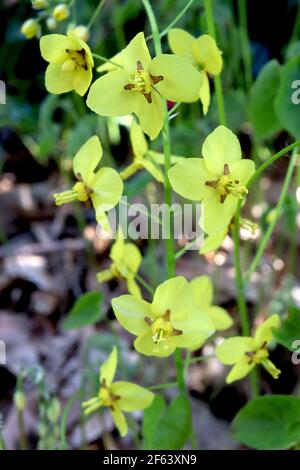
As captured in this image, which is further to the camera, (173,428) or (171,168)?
(173,428)

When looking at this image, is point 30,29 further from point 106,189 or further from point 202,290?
point 202,290

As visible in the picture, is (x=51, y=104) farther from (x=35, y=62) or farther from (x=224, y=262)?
(x=35, y=62)

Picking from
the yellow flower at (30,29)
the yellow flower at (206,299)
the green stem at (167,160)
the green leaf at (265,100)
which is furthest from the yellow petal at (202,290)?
the yellow flower at (30,29)

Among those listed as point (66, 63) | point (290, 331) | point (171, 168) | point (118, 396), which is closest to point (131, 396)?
point (118, 396)

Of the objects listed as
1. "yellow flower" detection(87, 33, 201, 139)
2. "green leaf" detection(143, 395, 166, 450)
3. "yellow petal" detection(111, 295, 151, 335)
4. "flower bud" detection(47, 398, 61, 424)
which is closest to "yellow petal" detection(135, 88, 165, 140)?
"yellow flower" detection(87, 33, 201, 139)

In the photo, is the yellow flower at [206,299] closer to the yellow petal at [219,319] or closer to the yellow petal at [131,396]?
the yellow petal at [219,319]

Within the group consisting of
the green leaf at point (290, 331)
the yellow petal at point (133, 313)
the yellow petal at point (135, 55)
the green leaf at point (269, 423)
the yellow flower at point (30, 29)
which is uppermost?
the yellow petal at point (135, 55)

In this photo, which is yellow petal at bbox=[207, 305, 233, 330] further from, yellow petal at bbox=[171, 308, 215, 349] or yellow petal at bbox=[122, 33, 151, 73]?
yellow petal at bbox=[122, 33, 151, 73]
